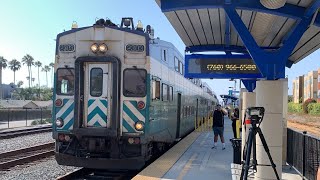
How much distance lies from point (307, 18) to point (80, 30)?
5.67 m

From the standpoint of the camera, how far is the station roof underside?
7266mm

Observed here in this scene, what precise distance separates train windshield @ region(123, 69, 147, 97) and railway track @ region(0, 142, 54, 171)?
4.74m

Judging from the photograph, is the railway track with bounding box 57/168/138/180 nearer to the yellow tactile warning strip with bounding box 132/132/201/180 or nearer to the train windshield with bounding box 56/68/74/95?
the yellow tactile warning strip with bounding box 132/132/201/180

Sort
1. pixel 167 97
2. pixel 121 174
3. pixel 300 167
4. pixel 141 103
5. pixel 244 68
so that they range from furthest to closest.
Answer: pixel 167 97
pixel 244 68
pixel 121 174
pixel 141 103
pixel 300 167

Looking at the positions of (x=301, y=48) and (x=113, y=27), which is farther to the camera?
(x=301, y=48)

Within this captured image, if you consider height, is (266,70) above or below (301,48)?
below

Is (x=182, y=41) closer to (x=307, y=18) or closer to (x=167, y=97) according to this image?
(x=167, y=97)

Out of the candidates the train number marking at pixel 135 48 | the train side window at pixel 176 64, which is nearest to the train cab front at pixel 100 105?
the train number marking at pixel 135 48

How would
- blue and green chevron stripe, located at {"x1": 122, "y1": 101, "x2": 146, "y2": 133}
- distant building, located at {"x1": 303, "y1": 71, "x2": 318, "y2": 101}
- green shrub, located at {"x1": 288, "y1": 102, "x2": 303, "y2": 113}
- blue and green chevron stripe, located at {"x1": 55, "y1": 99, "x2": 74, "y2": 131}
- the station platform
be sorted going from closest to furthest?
the station platform
blue and green chevron stripe, located at {"x1": 122, "y1": 101, "x2": 146, "y2": 133}
blue and green chevron stripe, located at {"x1": 55, "y1": 99, "x2": 74, "y2": 131}
green shrub, located at {"x1": 288, "y1": 102, "x2": 303, "y2": 113}
distant building, located at {"x1": 303, "y1": 71, "x2": 318, "y2": 101}

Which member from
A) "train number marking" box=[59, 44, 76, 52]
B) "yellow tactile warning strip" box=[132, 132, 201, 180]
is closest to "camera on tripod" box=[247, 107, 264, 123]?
"yellow tactile warning strip" box=[132, 132, 201, 180]

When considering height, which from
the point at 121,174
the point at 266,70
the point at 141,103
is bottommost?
the point at 121,174

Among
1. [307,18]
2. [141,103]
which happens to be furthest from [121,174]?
[307,18]

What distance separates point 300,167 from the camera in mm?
9148

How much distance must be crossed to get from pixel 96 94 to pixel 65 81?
38.3 inches
